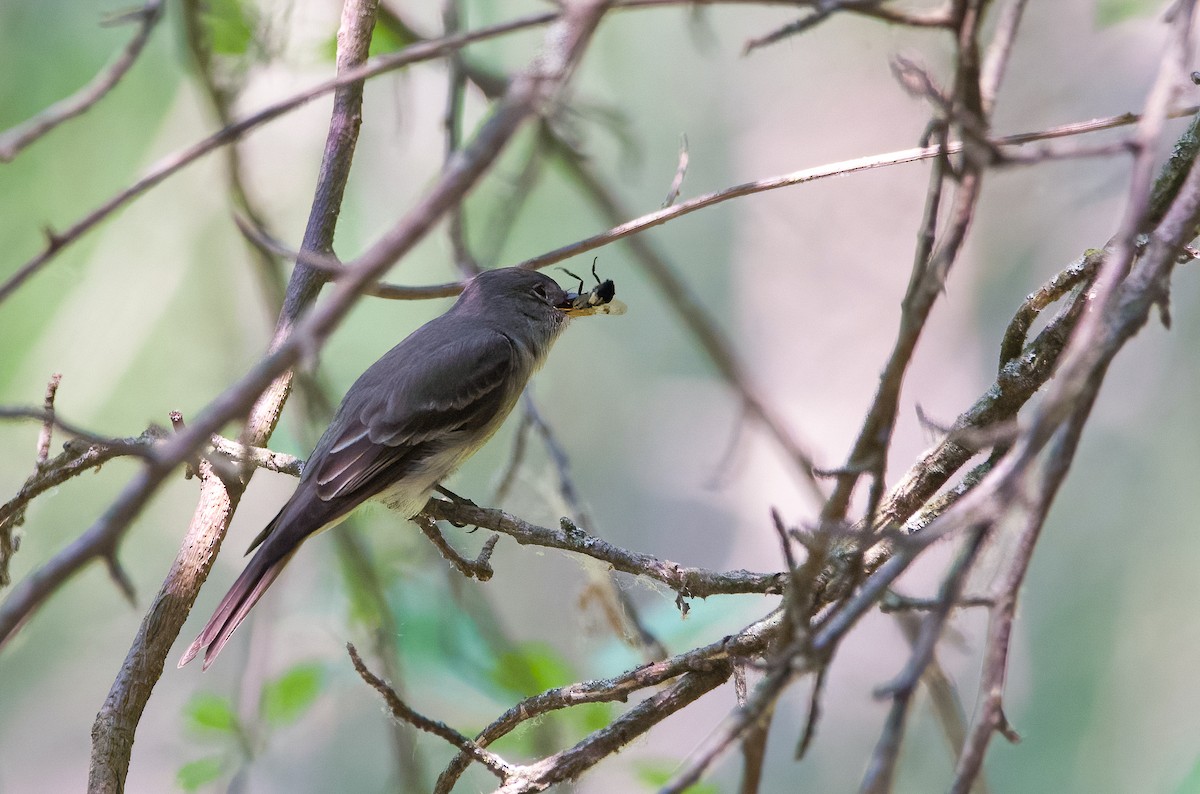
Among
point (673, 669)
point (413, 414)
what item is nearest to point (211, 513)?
point (413, 414)

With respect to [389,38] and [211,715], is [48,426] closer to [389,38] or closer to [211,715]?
[211,715]

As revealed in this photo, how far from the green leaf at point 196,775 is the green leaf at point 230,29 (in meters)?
2.26

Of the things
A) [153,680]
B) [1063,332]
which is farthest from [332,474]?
[1063,332]

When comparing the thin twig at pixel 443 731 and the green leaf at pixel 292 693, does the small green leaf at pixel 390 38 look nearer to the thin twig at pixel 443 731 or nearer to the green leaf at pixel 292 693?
the green leaf at pixel 292 693

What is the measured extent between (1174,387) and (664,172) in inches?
96.9

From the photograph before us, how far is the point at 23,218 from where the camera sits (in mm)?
3990

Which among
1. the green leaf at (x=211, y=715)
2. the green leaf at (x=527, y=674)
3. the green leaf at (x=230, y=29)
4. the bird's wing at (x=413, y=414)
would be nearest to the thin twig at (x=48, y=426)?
the bird's wing at (x=413, y=414)

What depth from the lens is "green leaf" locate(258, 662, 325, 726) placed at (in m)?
3.26

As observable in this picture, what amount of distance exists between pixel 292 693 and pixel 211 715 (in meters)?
0.25

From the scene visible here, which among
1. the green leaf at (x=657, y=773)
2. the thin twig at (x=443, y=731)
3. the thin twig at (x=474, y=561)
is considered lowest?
the thin twig at (x=443, y=731)

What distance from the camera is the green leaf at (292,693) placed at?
3260 millimetres

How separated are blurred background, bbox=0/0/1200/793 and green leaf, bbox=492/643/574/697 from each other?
2 cm

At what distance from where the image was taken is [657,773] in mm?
A: 2836

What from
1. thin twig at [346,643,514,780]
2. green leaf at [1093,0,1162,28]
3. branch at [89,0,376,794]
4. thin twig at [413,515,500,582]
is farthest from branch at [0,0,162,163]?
green leaf at [1093,0,1162,28]
